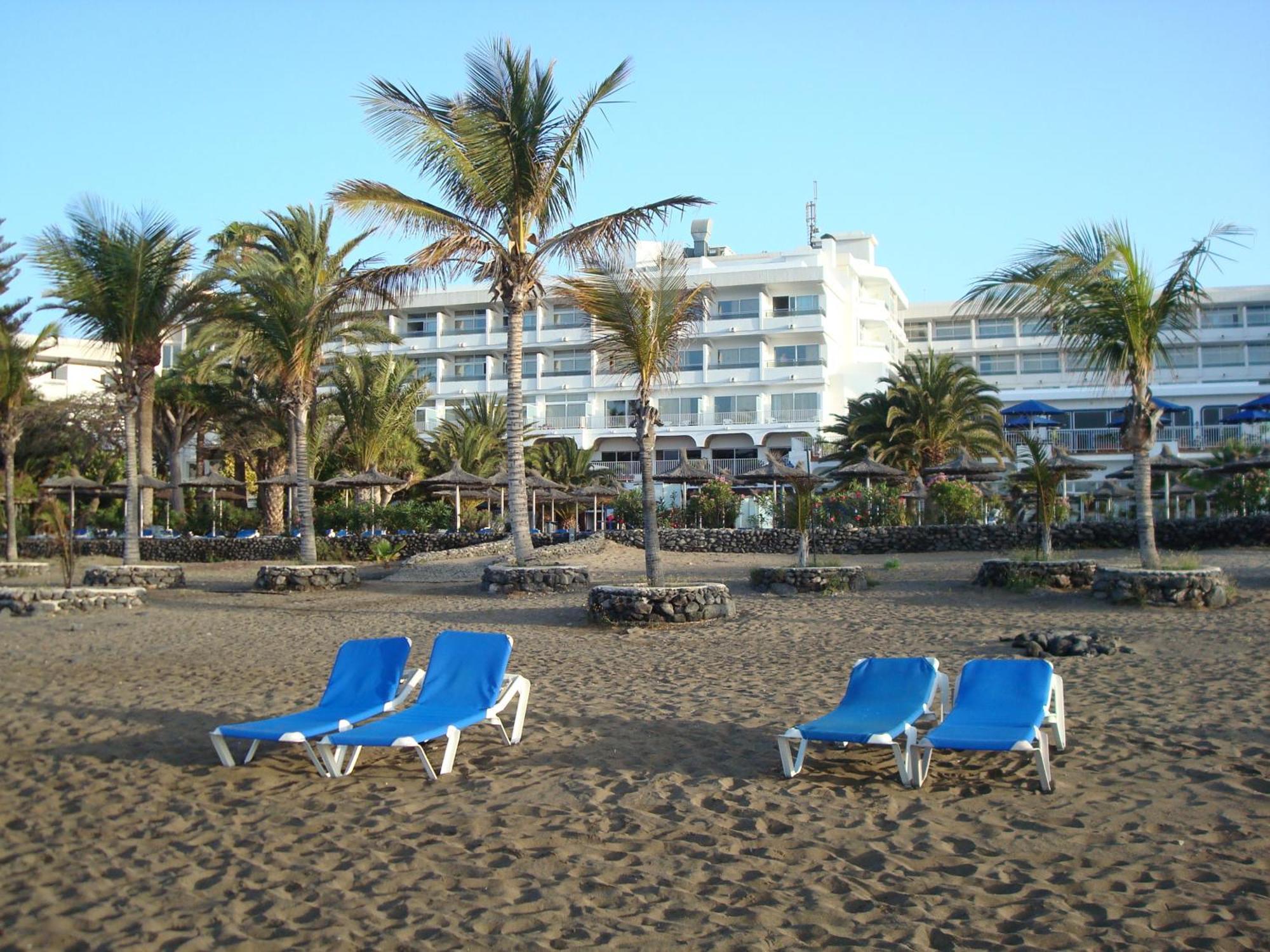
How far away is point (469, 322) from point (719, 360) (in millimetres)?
13582

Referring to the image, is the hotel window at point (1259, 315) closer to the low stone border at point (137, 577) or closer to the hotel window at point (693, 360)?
the hotel window at point (693, 360)

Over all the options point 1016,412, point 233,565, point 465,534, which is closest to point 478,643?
point 465,534

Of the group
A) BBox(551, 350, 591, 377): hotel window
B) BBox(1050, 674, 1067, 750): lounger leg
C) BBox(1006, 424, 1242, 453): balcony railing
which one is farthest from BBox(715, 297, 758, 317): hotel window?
BBox(1050, 674, 1067, 750): lounger leg

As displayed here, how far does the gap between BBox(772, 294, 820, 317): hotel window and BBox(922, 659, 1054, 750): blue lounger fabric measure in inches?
1717

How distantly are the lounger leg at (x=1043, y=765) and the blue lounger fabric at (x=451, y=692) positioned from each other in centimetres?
341

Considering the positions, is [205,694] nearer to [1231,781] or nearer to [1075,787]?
[1075,787]

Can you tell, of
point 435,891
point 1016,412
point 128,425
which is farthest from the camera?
point 1016,412

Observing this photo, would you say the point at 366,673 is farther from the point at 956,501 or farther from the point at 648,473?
the point at 956,501

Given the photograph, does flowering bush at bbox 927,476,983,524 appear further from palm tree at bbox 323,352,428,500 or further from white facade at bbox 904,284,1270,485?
white facade at bbox 904,284,1270,485

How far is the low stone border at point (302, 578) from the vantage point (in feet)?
66.7

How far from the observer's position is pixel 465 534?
2828 centimetres

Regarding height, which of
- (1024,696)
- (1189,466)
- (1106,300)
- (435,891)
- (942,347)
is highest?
(942,347)

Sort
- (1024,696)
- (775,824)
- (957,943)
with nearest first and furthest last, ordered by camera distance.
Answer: (957,943), (775,824), (1024,696)

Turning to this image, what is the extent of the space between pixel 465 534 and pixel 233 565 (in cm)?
621
